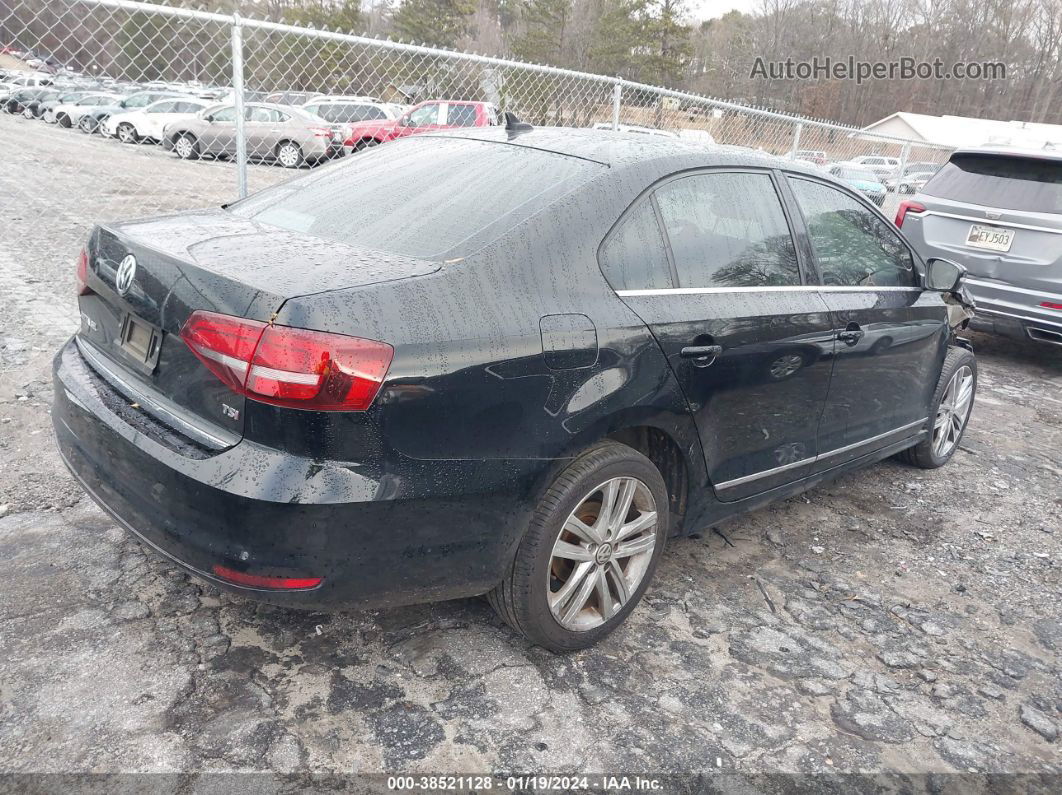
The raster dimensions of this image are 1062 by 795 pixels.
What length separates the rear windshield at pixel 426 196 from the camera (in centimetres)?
249

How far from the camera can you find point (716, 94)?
53.6 metres

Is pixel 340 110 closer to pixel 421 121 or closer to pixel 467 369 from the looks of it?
pixel 421 121

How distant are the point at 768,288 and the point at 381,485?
5.80 ft

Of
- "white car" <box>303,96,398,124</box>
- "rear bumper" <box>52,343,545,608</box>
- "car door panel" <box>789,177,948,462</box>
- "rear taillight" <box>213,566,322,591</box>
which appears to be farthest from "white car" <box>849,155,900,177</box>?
"rear taillight" <box>213,566,322,591</box>

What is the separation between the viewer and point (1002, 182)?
6.63 m

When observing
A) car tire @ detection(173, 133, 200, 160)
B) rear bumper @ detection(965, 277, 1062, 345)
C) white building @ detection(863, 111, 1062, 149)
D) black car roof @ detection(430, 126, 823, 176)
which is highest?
black car roof @ detection(430, 126, 823, 176)

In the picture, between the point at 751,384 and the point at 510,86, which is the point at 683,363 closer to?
the point at 751,384

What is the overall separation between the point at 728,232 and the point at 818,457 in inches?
43.6

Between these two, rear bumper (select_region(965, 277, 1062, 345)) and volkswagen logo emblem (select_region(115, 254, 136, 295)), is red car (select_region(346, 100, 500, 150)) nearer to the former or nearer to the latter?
rear bumper (select_region(965, 277, 1062, 345))

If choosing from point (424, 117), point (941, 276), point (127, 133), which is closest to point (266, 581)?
point (941, 276)

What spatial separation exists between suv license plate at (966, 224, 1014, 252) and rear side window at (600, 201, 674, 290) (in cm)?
499
